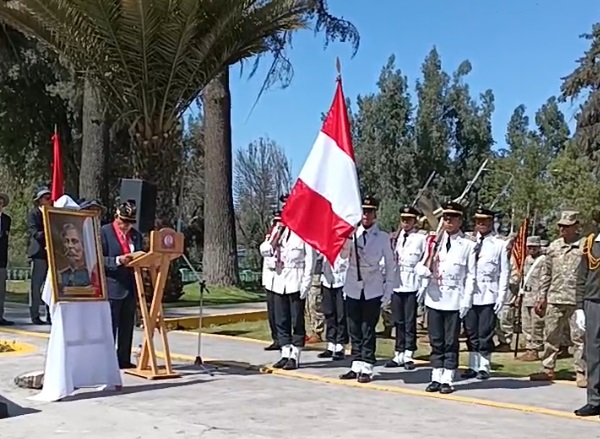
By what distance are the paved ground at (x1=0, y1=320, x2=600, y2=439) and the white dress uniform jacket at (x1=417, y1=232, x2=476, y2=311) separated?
0.96 meters

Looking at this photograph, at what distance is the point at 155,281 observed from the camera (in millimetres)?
10742

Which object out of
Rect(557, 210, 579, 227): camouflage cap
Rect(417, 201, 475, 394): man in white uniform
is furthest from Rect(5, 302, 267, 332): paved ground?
Rect(557, 210, 579, 227): camouflage cap

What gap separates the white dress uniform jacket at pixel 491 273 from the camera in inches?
425

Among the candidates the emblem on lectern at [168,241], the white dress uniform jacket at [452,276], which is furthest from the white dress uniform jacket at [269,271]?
the white dress uniform jacket at [452,276]

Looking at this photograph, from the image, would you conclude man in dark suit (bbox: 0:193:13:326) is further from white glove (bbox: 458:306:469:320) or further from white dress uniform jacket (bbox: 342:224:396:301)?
white glove (bbox: 458:306:469:320)

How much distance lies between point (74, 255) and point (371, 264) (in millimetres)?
3216

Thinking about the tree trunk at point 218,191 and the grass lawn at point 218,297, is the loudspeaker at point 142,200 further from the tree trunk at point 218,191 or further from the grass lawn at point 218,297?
the tree trunk at point 218,191

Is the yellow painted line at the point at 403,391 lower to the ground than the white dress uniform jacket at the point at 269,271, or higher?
lower

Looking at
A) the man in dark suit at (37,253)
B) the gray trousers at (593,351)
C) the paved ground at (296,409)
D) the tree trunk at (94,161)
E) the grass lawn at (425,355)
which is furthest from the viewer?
the tree trunk at (94,161)

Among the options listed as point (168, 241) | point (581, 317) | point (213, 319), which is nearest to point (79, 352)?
point (168, 241)

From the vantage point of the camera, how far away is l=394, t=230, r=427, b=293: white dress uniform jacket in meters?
12.0

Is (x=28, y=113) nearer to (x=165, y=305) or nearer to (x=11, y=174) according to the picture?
(x=11, y=174)

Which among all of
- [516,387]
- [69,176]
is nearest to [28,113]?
[69,176]

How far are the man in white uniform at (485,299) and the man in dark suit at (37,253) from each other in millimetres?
6762
